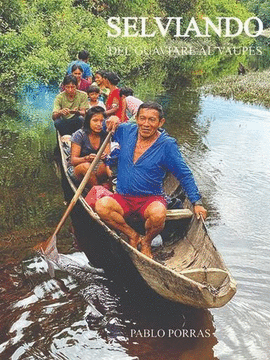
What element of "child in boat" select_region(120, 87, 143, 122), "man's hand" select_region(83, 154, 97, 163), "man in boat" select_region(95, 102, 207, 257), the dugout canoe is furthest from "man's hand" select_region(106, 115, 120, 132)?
"child in boat" select_region(120, 87, 143, 122)

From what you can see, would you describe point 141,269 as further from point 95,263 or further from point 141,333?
point 95,263

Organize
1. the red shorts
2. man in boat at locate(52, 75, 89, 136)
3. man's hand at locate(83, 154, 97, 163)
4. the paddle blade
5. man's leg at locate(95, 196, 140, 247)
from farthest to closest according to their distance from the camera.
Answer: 1. man in boat at locate(52, 75, 89, 136)
2. man's hand at locate(83, 154, 97, 163)
3. the paddle blade
4. the red shorts
5. man's leg at locate(95, 196, 140, 247)

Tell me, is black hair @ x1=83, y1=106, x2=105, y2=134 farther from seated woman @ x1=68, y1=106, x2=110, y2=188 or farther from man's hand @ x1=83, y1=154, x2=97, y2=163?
man's hand @ x1=83, y1=154, x2=97, y2=163

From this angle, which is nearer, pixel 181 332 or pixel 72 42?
pixel 181 332

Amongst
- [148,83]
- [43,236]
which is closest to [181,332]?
[43,236]

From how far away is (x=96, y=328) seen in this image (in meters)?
4.02

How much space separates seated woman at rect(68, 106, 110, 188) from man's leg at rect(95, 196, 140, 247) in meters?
1.27

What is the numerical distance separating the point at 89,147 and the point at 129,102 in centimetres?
154

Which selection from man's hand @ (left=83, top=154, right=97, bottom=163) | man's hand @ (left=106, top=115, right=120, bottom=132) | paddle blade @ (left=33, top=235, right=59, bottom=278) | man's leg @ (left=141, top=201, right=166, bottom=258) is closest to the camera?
man's leg @ (left=141, top=201, right=166, bottom=258)

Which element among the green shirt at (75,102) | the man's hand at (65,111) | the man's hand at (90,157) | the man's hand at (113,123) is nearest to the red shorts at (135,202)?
the man's hand at (113,123)

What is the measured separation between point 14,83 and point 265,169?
7.71m

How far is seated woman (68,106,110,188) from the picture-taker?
5742mm

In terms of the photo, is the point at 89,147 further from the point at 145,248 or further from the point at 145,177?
the point at 145,248

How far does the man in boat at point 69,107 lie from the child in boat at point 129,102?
2.14 feet
